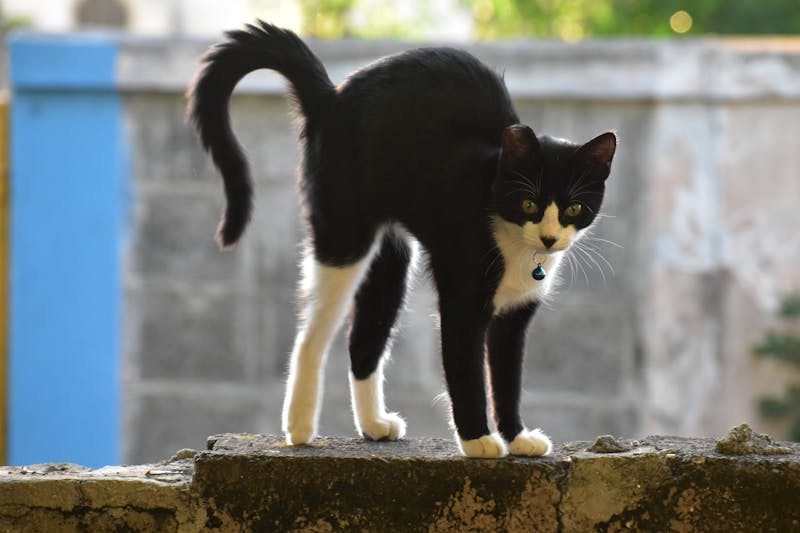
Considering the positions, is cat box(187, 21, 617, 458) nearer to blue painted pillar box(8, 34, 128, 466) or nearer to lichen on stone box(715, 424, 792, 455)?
lichen on stone box(715, 424, 792, 455)

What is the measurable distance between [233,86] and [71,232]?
8.52 feet

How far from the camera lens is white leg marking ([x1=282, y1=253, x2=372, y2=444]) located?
2469mm

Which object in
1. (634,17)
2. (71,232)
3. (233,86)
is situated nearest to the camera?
(233,86)

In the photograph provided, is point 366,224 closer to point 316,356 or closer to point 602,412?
point 316,356

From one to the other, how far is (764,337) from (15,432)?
3109 mm

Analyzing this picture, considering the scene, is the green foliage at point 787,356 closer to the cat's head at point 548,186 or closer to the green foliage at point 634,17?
the cat's head at point 548,186

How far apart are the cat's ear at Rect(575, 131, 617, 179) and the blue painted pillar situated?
10.2ft

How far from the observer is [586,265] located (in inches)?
189

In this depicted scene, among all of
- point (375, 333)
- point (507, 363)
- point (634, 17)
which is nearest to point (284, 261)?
point (375, 333)

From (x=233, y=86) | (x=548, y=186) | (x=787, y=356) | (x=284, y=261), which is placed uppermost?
(x=233, y=86)

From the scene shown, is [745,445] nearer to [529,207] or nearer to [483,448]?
[483,448]

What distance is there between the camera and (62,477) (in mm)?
2379

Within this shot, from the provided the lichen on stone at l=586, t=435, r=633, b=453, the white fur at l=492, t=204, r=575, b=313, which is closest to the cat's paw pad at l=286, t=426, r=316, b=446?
the white fur at l=492, t=204, r=575, b=313

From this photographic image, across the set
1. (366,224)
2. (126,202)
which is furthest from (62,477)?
(126,202)
